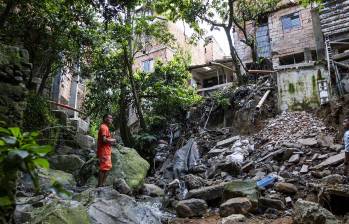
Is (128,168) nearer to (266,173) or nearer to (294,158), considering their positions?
(266,173)

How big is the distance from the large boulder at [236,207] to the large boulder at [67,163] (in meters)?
4.53

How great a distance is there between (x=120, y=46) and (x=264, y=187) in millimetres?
8701

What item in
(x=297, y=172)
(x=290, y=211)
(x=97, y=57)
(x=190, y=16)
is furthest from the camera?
(x=190, y=16)

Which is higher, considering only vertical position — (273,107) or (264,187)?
(273,107)

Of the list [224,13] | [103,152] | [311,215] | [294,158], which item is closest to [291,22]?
[224,13]

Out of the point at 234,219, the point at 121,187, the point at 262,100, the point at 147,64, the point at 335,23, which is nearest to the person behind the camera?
the point at 234,219

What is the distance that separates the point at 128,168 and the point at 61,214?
4.80 m

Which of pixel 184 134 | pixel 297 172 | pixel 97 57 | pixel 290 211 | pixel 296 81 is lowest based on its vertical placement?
pixel 290 211

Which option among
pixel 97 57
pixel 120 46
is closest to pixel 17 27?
pixel 97 57

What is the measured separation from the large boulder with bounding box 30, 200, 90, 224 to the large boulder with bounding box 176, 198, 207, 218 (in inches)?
99.0

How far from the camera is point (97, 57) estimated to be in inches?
496

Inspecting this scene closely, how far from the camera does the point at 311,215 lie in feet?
17.0

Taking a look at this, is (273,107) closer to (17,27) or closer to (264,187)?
(264,187)

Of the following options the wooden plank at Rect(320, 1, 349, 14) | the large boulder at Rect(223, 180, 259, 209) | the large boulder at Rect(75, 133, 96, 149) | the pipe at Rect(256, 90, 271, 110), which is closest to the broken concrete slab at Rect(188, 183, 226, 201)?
the large boulder at Rect(223, 180, 259, 209)
